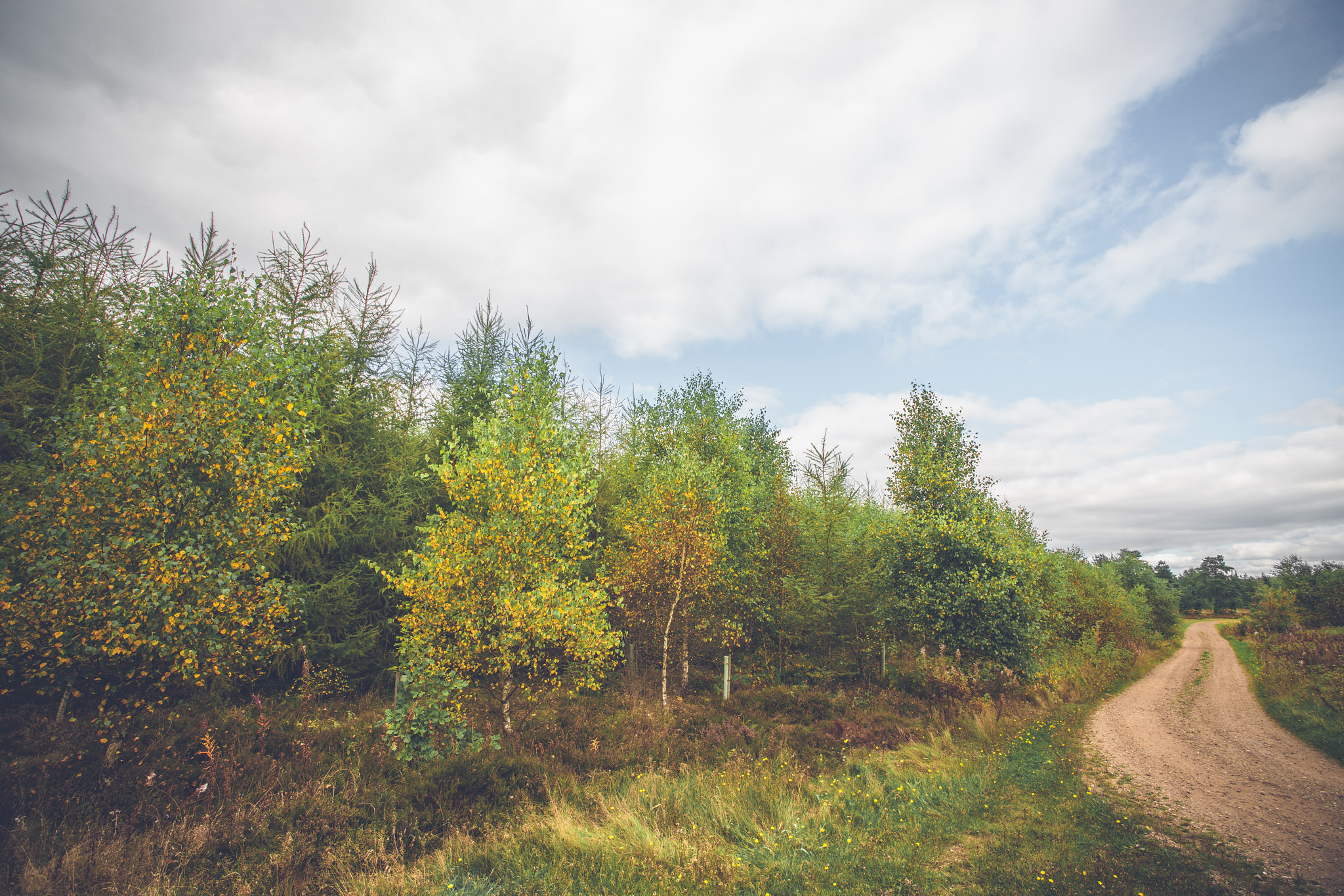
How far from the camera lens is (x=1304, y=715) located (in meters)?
18.1

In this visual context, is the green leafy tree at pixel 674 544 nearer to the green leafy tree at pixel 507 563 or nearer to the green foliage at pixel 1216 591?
the green leafy tree at pixel 507 563

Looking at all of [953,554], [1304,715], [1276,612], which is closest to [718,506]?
[953,554]

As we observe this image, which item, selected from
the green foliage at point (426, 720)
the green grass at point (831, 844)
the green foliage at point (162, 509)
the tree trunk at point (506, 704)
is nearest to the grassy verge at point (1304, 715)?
the green grass at point (831, 844)

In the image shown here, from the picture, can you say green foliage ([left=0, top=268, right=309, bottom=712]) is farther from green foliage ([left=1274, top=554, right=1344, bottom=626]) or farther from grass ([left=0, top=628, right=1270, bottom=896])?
green foliage ([left=1274, top=554, right=1344, bottom=626])

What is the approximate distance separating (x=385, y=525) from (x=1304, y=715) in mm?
32873

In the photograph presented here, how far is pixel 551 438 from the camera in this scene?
41.2ft

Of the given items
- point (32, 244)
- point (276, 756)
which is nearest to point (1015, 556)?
point (276, 756)

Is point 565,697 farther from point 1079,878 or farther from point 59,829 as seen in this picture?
point 1079,878

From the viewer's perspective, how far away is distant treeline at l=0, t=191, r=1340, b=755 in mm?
8148

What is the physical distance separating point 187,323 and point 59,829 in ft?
25.6

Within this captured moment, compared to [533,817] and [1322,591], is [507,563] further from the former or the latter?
[1322,591]

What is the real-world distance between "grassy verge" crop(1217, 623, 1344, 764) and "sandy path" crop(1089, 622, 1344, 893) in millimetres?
367

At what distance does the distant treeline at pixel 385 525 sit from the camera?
8148mm

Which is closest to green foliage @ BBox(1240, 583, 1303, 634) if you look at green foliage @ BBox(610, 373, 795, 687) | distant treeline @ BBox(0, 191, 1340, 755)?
distant treeline @ BBox(0, 191, 1340, 755)
